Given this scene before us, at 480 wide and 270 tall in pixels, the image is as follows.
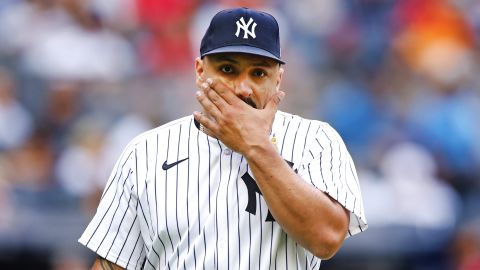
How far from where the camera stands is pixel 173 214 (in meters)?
3.66

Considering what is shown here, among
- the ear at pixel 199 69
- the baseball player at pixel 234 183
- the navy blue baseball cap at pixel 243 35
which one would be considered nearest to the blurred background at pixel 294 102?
the baseball player at pixel 234 183

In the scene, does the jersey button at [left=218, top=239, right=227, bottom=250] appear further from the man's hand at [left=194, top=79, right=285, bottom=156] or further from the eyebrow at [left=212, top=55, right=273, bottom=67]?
the eyebrow at [left=212, top=55, right=273, bottom=67]

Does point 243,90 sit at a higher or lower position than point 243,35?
lower

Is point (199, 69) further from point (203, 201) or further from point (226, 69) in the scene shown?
point (203, 201)

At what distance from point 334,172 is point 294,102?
6.55 m

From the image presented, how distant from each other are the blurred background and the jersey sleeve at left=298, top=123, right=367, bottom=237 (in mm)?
4672

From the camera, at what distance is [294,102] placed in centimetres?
1013

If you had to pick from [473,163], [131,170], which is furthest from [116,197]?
[473,163]

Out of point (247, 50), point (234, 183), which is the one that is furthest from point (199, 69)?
point (234, 183)

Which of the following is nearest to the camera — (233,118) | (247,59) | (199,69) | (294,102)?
(233,118)

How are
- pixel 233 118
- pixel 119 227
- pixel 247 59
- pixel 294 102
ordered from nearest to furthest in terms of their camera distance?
pixel 233 118, pixel 247 59, pixel 119 227, pixel 294 102

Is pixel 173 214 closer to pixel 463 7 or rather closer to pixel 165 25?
pixel 165 25

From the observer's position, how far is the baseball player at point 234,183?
3.42 meters

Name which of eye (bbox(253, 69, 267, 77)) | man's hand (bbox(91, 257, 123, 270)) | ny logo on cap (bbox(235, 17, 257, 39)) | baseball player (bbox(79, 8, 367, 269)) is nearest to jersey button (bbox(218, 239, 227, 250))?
baseball player (bbox(79, 8, 367, 269))
